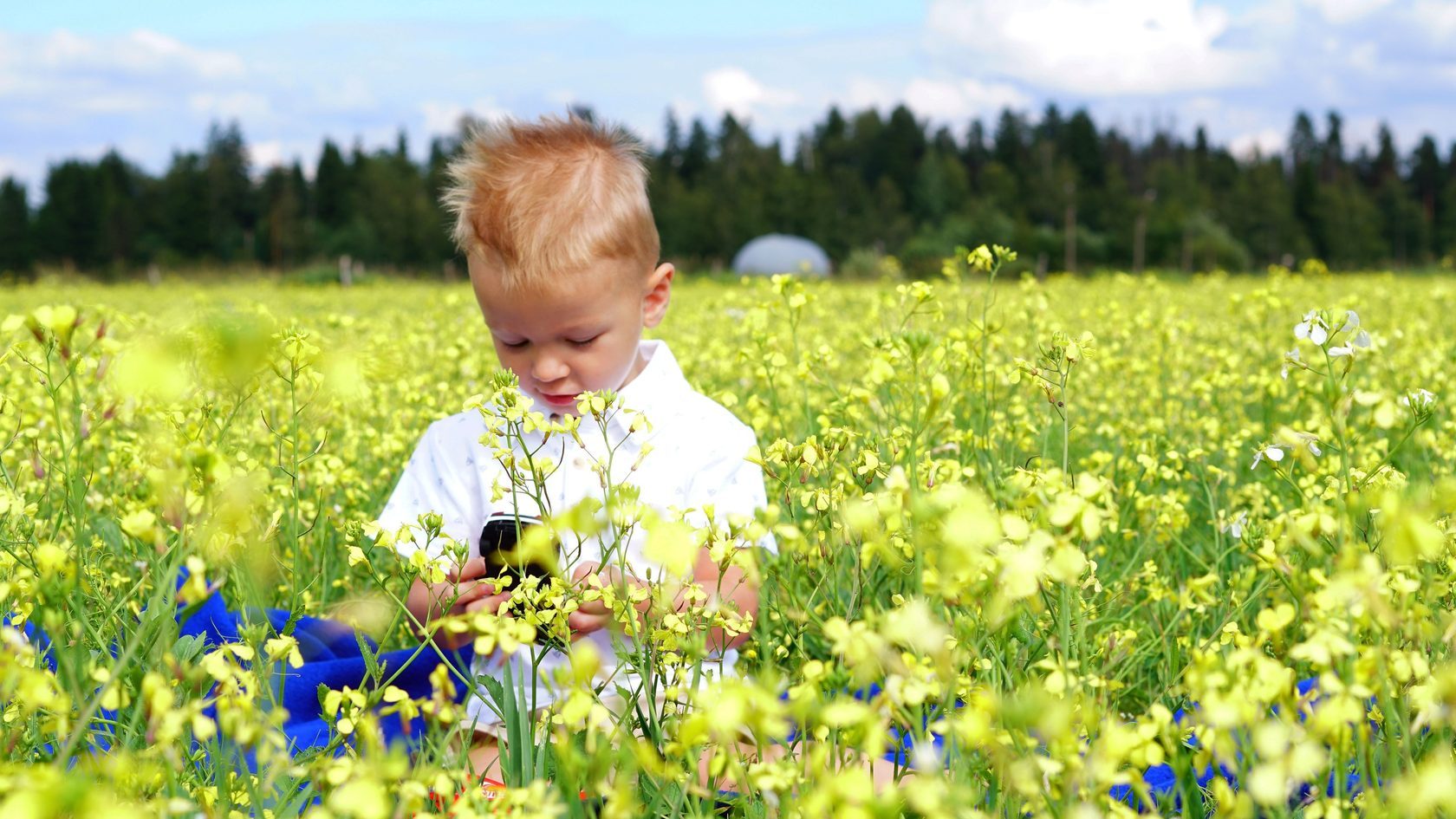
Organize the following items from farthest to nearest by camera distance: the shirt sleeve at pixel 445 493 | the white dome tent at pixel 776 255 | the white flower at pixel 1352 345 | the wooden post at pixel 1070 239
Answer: the wooden post at pixel 1070 239
the white dome tent at pixel 776 255
the shirt sleeve at pixel 445 493
the white flower at pixel 1352 345

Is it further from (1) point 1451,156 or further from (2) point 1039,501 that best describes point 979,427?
(1) point 1451,156

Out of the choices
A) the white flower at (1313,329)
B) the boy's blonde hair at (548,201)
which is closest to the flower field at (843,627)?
the white flower at (1313,329)

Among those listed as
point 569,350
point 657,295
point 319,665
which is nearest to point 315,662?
point 319,665

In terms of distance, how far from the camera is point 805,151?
65.1m

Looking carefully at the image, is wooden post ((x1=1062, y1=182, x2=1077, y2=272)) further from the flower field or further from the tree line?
the flower field

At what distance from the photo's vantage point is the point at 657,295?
2.59m

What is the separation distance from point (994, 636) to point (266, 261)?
178 feet

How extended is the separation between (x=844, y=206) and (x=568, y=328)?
49608 millimetres

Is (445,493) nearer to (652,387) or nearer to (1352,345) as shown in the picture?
(652,387)

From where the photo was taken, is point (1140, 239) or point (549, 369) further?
point (1140, 239)

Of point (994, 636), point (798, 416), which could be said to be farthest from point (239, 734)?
point (798, 416)

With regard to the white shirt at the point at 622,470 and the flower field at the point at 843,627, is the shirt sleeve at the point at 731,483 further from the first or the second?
the flower field at the point at 843,627

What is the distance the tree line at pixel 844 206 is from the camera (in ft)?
136

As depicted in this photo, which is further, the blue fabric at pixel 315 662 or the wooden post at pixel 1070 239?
the wooden post at pixel 1070 239
